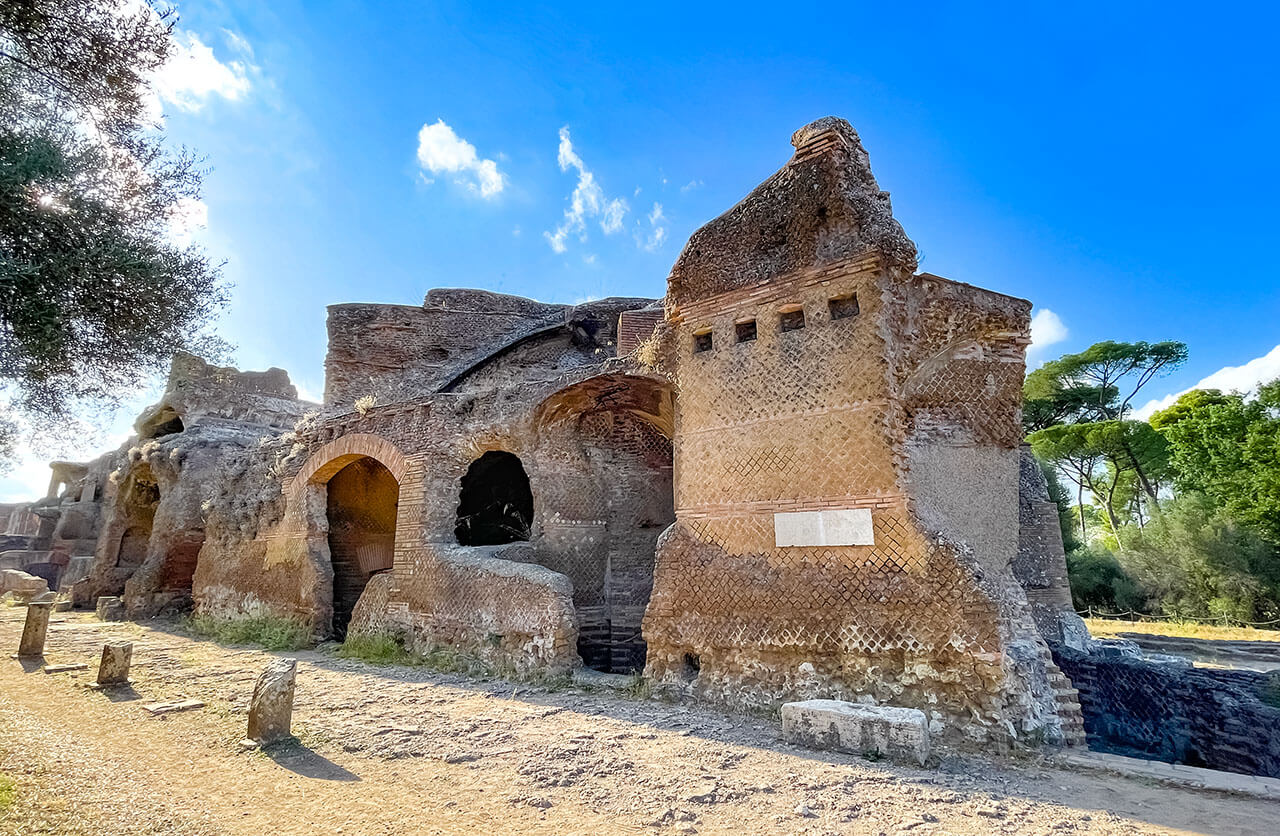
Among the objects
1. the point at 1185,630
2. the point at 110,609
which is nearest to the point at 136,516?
the point at 110,609

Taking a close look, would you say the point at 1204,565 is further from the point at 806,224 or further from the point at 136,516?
the point at 136,516

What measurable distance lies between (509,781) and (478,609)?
4053 mm

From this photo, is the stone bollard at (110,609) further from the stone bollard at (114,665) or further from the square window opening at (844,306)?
the square window opening at (844,306)

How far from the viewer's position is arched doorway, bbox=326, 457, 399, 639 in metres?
11.9

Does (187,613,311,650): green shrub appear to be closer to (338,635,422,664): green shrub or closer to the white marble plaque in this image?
(338,635,422,664): green shrub

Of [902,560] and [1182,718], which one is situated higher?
[902,560]

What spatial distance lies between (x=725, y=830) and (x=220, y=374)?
1640 cm

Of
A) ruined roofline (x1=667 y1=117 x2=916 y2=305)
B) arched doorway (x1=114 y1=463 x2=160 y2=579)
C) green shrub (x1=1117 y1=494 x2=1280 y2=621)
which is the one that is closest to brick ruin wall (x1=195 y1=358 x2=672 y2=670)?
ruined roofline (x1=667 y1=117 x2=916 y2=305)

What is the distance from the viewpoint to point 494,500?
39.6ft

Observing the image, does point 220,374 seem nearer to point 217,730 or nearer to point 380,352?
point 380,352

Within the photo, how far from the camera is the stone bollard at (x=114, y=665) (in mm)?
6980

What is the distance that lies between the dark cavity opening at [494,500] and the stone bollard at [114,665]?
521 cm

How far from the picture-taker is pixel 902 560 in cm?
557

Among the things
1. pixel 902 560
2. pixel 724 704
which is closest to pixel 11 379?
pixel 724 704
